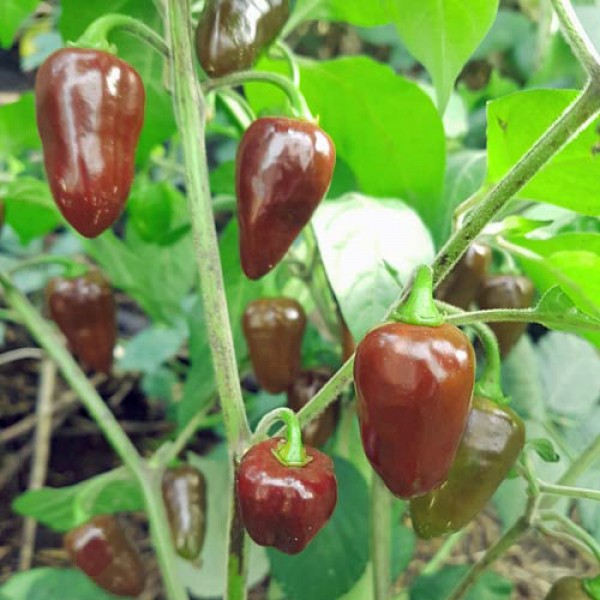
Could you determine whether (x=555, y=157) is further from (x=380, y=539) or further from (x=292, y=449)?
(x=380, y=539)

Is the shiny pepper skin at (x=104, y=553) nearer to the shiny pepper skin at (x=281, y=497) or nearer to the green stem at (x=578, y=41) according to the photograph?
the shiny pepper skin at (x=281, y=497)

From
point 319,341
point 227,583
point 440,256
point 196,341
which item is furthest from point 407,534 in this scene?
point 440,256

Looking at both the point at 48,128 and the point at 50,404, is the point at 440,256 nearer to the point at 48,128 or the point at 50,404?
the point at 48,128

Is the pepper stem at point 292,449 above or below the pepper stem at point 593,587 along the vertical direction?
above

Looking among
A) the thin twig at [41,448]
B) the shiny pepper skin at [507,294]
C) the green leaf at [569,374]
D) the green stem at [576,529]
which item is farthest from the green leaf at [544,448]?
the thin twig at [41,448]

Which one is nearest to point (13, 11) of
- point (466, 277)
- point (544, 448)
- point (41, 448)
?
point (466, 277)

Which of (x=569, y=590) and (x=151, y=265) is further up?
(x=569, y=590)
